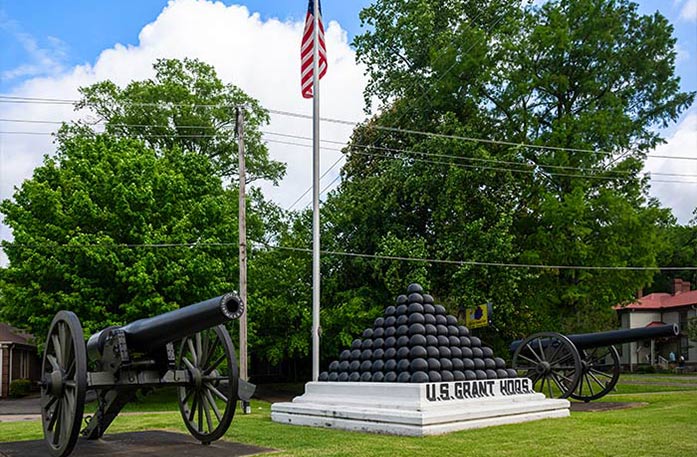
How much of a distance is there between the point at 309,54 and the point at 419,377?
9.80m

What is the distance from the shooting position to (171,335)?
391 inches

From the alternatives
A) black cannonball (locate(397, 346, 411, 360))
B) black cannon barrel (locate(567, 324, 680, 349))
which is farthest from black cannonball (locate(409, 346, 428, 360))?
black cannon barrel (locate(567, 324, 680, 349))

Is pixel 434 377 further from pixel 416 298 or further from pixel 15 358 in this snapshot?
pixel 15 358

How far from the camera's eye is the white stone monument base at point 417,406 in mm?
12438

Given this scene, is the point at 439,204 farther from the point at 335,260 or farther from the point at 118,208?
the point at 118,208

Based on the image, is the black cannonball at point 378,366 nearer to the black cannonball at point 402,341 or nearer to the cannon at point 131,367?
the black cannonball at point 402,341

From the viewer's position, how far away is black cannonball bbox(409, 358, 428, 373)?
1351cm

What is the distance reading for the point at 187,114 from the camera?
128ft

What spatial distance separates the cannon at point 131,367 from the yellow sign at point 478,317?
16.8 metres

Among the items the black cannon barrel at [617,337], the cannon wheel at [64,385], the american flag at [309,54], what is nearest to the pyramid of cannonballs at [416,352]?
the black cannon barrel at [617,337]

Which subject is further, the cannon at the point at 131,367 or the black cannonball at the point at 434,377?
the black cannonball at the point at 434,377

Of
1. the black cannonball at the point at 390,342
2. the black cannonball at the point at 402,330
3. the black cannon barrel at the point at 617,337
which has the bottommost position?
the black cannon barrel at the point at 617,337

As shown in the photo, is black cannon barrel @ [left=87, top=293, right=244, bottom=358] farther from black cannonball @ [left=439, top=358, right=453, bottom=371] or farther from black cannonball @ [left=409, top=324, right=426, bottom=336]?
black cannonball @ [left=439, top=358, right=453, bottom=371]

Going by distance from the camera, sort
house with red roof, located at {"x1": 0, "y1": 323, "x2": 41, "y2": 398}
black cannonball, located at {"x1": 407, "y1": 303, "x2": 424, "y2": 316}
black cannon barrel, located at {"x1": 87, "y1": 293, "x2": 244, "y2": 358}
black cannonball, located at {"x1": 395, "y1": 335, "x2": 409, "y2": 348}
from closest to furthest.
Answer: black cannon barrel, located at {"x1": 87, "y1": 293, "x2": 244, "y2": 358} < black cannonball, located at {"x1": 395, "y1": 335, "x2": 409, "y2": 348} < black cannonball, located at {"x1": 407, "y1": 303, "x2": 424, "y2": 316} < house with red roof, located at {"x1": 0, "y1": 323, "x2": 41, "y2": 398}
